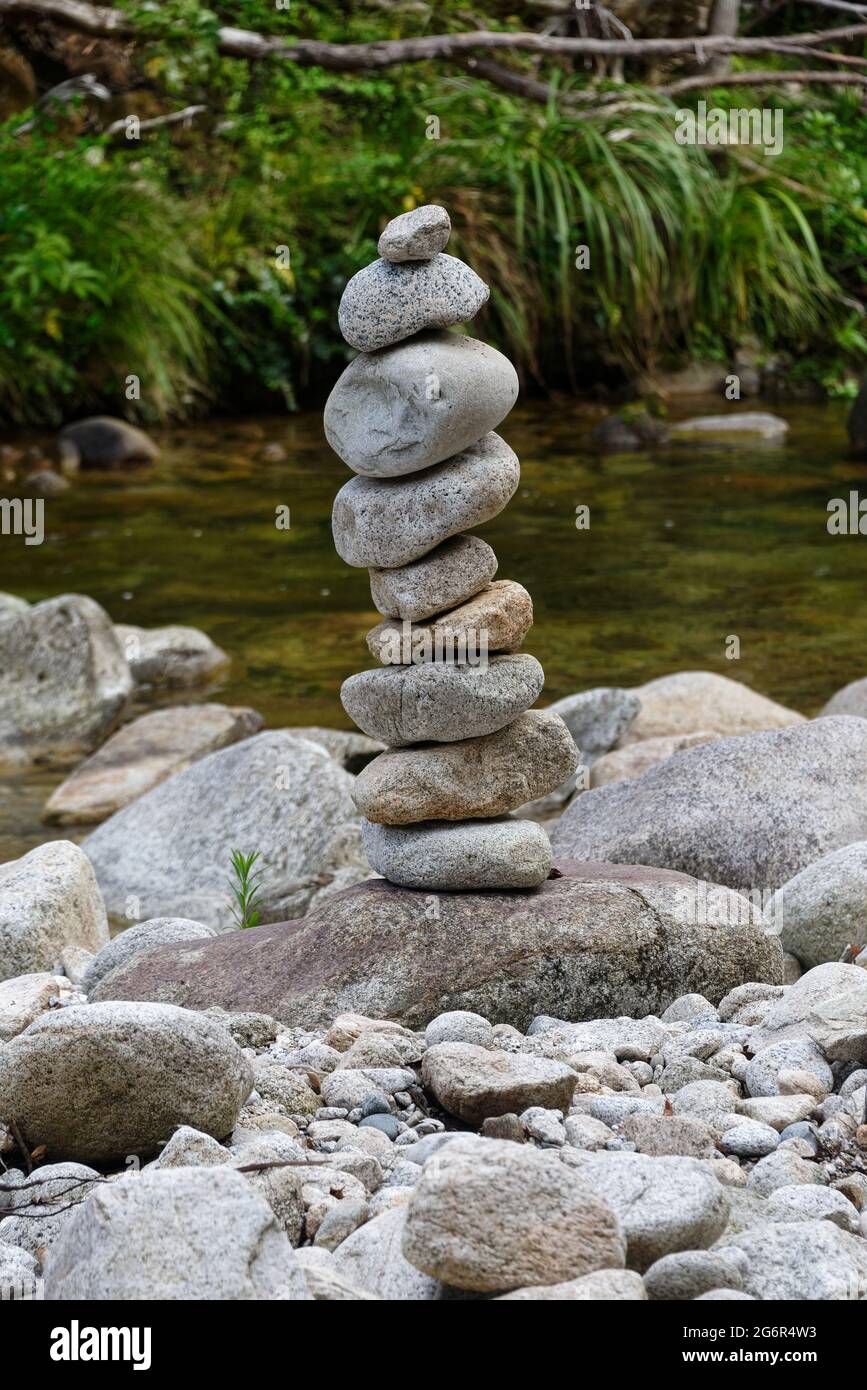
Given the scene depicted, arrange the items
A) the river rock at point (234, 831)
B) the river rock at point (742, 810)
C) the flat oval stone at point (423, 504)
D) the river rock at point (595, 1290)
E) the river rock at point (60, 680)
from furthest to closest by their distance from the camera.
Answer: the river rock at point (60, 680) < the river rock at point (234, 831) < the river rock at point (742, 810) < the flat oval stone at point (423, 504) < the river rock at point (595, 1290)

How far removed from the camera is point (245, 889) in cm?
480

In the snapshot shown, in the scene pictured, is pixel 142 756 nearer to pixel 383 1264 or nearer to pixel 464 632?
pixel 464 632

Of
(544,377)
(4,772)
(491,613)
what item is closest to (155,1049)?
(491,613)

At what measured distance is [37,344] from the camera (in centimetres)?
1371

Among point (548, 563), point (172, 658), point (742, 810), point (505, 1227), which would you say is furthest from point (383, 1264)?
point (548, 563)

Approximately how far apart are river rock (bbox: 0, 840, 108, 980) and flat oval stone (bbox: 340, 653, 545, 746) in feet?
3.82

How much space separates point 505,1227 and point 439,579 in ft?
6.83

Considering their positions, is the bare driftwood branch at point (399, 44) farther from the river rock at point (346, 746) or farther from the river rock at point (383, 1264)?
the river rock at point (383, 1264)

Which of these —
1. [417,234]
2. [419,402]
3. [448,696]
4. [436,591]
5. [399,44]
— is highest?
[399,44]

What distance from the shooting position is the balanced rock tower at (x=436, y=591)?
13.1 feet

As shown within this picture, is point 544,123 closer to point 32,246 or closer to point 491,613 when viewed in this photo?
point 32,246

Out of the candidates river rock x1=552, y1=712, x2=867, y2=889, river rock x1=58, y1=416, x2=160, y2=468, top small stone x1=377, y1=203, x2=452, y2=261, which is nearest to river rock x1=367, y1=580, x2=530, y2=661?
top small stone x1=377, y1=203, x2=452, y2=261

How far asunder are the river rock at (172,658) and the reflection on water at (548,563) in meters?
0.16

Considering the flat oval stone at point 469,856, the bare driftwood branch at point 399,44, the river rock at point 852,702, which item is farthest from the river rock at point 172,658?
the bare driftwood branch at point 399,44
